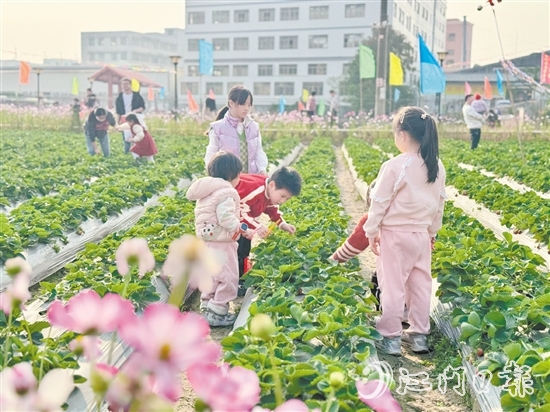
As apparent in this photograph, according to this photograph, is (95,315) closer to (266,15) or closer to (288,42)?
(288,42)

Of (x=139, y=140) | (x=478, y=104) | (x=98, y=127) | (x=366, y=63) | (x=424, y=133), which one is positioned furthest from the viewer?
(x=366, y=63)

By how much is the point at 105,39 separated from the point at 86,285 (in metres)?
86.6

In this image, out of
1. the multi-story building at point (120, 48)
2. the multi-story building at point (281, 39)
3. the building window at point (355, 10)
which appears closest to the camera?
the building window at point (355, 10)

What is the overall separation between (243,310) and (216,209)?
0.66m

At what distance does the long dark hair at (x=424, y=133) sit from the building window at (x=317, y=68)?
190ft

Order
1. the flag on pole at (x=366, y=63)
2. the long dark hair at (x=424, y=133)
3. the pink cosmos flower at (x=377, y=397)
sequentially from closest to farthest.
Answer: the pink cosmos flower at (x=377, y=397), the long dark hair at (x=424, y=133), the flag on pole at (x=366, y=63)

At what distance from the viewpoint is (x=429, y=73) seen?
1670cm

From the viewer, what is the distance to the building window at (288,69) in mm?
61375

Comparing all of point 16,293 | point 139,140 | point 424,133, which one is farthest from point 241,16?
point 16,293

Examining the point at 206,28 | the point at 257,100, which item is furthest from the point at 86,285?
the point at 206,28

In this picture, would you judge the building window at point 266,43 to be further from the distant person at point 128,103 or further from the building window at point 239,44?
the distant person at point 128,103

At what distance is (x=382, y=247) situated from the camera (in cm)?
374

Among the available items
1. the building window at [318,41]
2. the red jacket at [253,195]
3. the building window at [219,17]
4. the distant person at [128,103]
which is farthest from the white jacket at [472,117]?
the building window at [219,17]

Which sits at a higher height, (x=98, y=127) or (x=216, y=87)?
(x=216, y=87)
